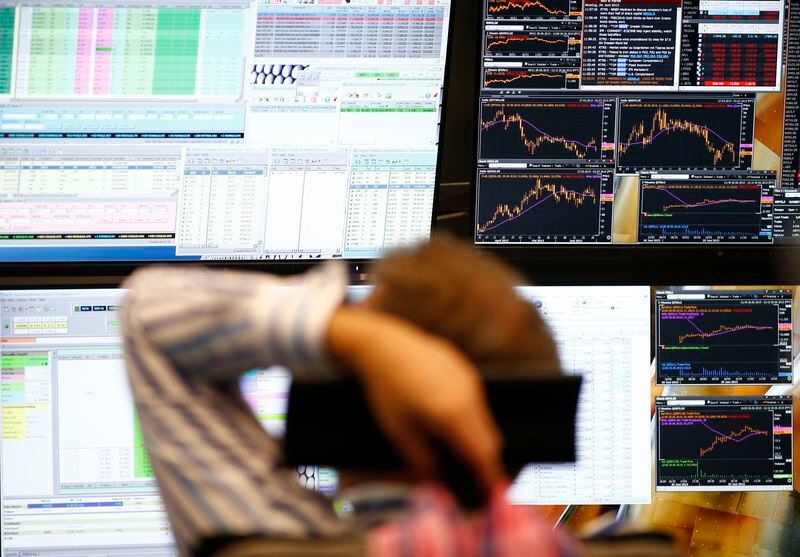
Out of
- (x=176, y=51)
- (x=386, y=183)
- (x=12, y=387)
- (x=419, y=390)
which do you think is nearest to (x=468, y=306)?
(x=419, y=390)

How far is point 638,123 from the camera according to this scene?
1.92 metres

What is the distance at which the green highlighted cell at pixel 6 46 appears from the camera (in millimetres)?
1808

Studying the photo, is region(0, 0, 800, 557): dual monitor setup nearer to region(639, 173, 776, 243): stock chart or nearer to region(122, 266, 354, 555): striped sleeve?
region(639, 173, 776, 243): stock chart

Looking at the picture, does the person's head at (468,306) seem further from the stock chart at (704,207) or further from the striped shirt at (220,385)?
the stock chart at (704,207)

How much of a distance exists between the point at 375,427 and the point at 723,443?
1449mm

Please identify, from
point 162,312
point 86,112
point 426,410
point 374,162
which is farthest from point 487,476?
point 86,112

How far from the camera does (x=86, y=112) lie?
185 cm

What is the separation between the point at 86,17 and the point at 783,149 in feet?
4.58

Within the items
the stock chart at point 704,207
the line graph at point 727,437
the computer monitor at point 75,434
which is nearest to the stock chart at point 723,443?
the line graph at point 727,437

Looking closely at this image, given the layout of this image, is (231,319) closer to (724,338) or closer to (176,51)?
Answer: (176,51)

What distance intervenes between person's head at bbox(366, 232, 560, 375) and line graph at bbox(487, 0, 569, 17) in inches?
50.6

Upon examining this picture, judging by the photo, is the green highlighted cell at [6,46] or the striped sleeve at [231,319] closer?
the striped sleeve at [231,319]

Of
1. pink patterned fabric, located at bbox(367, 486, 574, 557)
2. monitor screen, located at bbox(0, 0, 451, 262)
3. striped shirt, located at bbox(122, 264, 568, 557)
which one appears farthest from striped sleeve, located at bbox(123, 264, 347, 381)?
monitor screen, located at bbox(0, 0, 451, 262)

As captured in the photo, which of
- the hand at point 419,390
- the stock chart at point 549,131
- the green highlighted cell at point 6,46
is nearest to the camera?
the hand at point 419,390
